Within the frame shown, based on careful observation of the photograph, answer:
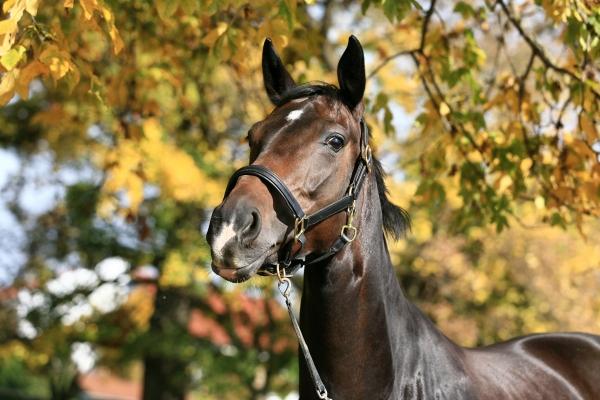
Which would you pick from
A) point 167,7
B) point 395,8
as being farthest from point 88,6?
point 395,8

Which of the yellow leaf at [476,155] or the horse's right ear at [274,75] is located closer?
the horse's right ear at [274,75]

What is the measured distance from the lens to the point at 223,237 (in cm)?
293

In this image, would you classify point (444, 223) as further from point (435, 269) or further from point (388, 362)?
point (388, 362)

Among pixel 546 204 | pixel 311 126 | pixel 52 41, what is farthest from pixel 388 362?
pixel 546 204

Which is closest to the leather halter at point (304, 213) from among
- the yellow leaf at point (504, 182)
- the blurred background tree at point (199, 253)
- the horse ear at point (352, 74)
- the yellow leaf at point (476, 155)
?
the horse ear at point (352, 74)

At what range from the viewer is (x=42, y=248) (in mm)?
15594

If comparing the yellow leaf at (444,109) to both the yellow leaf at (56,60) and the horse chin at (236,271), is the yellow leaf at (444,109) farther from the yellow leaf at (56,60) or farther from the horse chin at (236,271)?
the horse chin at (236,271)

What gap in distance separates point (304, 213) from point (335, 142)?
1.16 ft

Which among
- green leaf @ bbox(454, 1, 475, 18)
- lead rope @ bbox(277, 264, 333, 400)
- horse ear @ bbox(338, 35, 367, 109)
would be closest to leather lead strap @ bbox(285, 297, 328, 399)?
lead rope @ bbox(277, 264, 333, 400)

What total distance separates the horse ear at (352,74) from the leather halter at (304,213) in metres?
0.11

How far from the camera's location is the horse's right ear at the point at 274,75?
3.82m

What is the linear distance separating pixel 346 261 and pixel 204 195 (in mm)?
9712

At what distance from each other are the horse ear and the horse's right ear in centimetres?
35

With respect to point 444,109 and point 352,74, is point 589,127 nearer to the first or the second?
point 444,109
